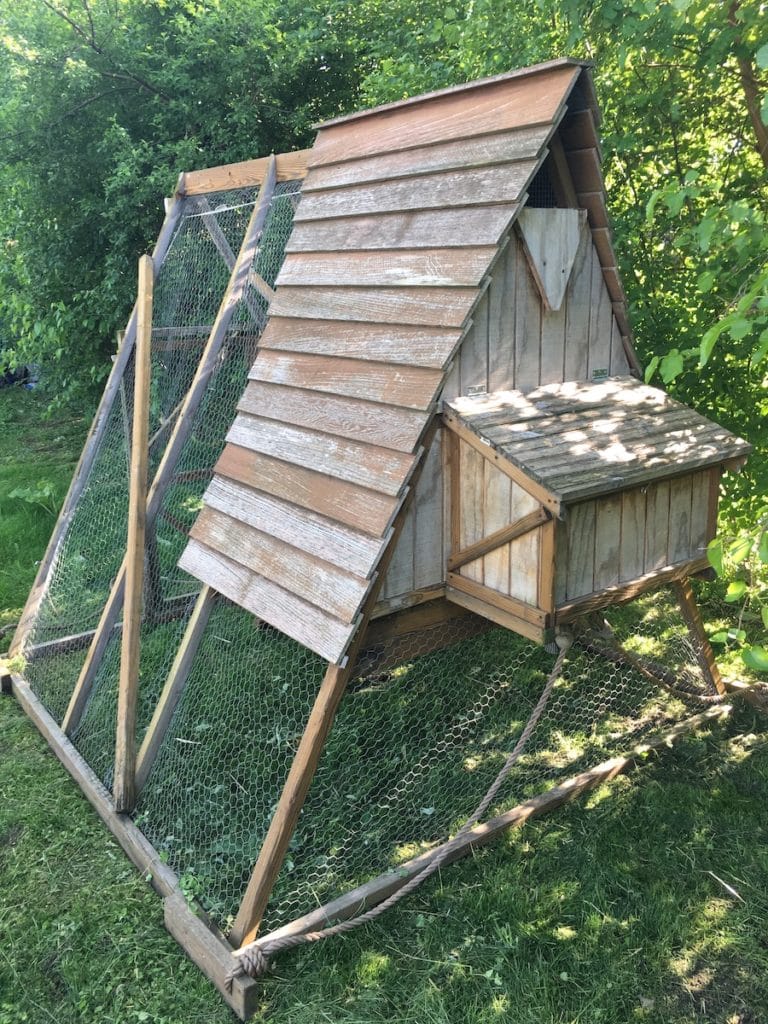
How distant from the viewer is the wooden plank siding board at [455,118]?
282 cm

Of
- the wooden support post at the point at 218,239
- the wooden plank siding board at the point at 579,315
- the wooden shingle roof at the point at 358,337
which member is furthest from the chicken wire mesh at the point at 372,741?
the wooden support post at the point at 218,239

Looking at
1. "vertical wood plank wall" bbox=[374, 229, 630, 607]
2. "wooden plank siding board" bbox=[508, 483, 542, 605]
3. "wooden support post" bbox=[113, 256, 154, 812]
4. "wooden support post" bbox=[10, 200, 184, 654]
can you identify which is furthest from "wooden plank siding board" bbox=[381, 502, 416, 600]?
"wooden support post" bbox=[10, 200, 184, 654]

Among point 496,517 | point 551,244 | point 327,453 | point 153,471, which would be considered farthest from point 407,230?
point 153,471

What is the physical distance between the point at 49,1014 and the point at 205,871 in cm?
76

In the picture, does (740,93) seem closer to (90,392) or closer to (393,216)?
(393,216)

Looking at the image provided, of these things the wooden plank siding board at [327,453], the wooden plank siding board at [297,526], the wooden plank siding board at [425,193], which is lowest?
the wooden plank siding board at [297,526]

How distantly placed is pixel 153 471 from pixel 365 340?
3.12 metres

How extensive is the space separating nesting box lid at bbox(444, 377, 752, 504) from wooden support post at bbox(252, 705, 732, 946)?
5.74 feet

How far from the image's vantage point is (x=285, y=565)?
10.6ft

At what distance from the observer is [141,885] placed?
3.49m

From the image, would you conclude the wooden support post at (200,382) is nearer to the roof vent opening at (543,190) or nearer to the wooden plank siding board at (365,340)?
the wooden plank siding board at (365,340)

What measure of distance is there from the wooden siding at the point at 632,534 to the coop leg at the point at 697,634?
0.54 m

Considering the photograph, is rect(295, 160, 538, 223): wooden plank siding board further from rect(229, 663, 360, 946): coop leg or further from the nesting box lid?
rect(229, 663, 360, 946): coop leg

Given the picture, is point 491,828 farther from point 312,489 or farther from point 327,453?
point 327,453
